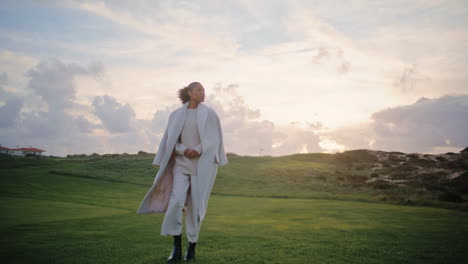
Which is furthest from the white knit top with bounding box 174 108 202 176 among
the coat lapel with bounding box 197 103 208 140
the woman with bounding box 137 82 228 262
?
the coat lapel with bounding box 197 103 208 140

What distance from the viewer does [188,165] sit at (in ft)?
20.6

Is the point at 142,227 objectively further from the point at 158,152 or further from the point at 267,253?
the point at 267,253

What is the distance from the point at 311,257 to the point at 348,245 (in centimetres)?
160

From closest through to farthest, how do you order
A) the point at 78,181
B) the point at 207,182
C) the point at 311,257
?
1. the point at 311,257
2. the point at 207,182
3. the point at 78,181

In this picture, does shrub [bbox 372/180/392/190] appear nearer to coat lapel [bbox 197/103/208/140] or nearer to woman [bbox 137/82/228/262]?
woman [bbox 137/82/228/262]

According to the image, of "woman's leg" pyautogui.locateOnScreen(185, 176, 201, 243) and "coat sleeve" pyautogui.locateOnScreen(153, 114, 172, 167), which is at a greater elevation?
"coat sleeve" pyautogui.locateOnScreen(153, 114, 172, 167)

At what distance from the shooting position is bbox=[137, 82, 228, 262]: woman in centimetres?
611

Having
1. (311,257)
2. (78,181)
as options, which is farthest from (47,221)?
(78,181)

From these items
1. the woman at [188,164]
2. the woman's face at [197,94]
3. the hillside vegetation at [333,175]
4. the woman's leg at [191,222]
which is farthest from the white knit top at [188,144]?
the hillside vegetation at [333,175]

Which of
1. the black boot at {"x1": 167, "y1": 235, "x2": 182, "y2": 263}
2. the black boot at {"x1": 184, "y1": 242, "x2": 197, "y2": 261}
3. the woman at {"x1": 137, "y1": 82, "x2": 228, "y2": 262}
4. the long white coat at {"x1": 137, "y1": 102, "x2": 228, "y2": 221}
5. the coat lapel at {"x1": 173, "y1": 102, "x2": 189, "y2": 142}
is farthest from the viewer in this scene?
the coat lapel at {"x1": 173, "y1": 102, "x2": 189, "y2": 142}

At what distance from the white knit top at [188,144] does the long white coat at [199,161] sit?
90 millimetres

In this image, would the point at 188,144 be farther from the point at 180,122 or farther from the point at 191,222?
the point at 191,222

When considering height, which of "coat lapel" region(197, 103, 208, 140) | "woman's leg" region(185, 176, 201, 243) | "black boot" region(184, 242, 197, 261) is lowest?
"black boot" region(184, 242, 197, 261)

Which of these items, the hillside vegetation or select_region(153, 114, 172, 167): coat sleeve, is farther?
the hillside vegetation
